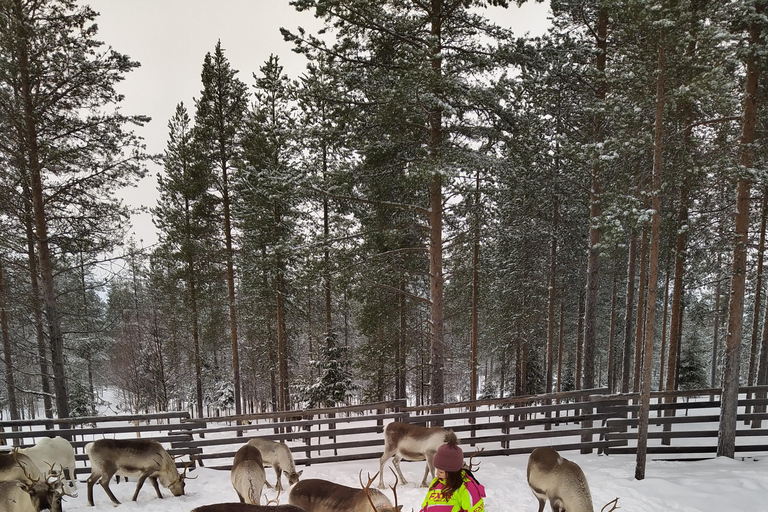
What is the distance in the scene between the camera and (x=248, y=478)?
666 cm

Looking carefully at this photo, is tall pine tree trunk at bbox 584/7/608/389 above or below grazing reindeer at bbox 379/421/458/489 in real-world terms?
above

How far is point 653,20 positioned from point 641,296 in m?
12.2

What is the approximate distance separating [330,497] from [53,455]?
19.9 feet

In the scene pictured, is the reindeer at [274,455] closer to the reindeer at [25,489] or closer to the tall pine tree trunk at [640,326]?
the reindeer at [25,489]

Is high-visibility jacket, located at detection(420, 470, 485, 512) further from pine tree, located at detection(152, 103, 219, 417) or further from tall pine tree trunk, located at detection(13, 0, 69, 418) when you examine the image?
pine tree, located at detection(152, 103, 219, 417)

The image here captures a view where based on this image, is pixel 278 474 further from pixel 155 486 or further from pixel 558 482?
pixel 558 482

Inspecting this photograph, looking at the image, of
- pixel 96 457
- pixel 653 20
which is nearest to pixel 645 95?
pixel 653 20

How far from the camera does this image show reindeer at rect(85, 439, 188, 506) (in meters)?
7.26

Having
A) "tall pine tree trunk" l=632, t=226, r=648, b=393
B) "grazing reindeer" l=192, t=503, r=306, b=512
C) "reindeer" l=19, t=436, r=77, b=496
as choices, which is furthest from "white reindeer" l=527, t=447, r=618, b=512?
"tall pine tree trunk" l=632, t=226, r=648, b=393

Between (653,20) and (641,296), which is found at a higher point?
(653,20)

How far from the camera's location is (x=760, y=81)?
8531 millimetres

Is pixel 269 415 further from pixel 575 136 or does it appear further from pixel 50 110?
pixel 575 136

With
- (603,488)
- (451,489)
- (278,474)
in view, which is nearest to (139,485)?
(278,474)

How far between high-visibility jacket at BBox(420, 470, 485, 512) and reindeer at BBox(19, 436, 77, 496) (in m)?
7.40
